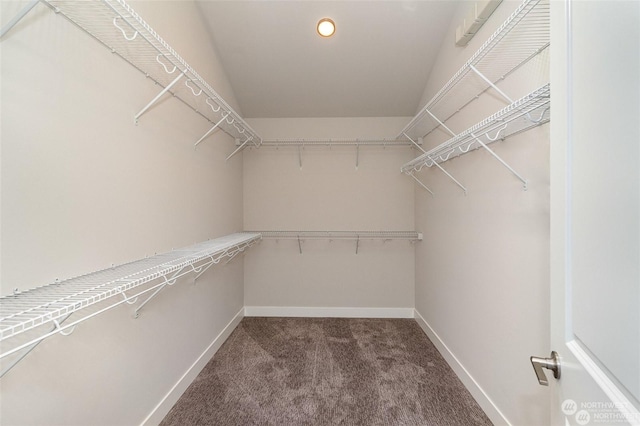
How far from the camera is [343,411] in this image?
1.57 m

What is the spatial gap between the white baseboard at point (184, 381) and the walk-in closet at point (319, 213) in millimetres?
17

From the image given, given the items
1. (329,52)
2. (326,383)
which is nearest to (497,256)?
(326,383)

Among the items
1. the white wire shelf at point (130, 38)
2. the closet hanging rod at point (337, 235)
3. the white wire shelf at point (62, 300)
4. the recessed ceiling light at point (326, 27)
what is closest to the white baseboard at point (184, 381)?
the white wire shelf at point (62, 300)

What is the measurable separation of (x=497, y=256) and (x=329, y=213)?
5.66 ft

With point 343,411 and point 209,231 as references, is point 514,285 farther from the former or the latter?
point 209,231

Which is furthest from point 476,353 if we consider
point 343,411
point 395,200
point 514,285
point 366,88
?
point 366,88

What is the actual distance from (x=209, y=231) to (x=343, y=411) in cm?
147

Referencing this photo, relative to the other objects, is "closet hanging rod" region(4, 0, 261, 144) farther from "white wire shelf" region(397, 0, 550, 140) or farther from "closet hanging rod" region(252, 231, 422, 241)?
"closet hanging rod" region(252, 231, 422, 241)

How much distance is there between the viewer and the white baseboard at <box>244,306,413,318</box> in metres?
2.91

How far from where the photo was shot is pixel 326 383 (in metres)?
1.81

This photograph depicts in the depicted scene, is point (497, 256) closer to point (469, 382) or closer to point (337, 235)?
point (469, 382)

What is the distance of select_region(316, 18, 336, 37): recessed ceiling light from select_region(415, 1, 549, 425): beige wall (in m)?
0.85

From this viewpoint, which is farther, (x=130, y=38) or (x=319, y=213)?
(x=319, y=213)

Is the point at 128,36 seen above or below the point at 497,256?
above
